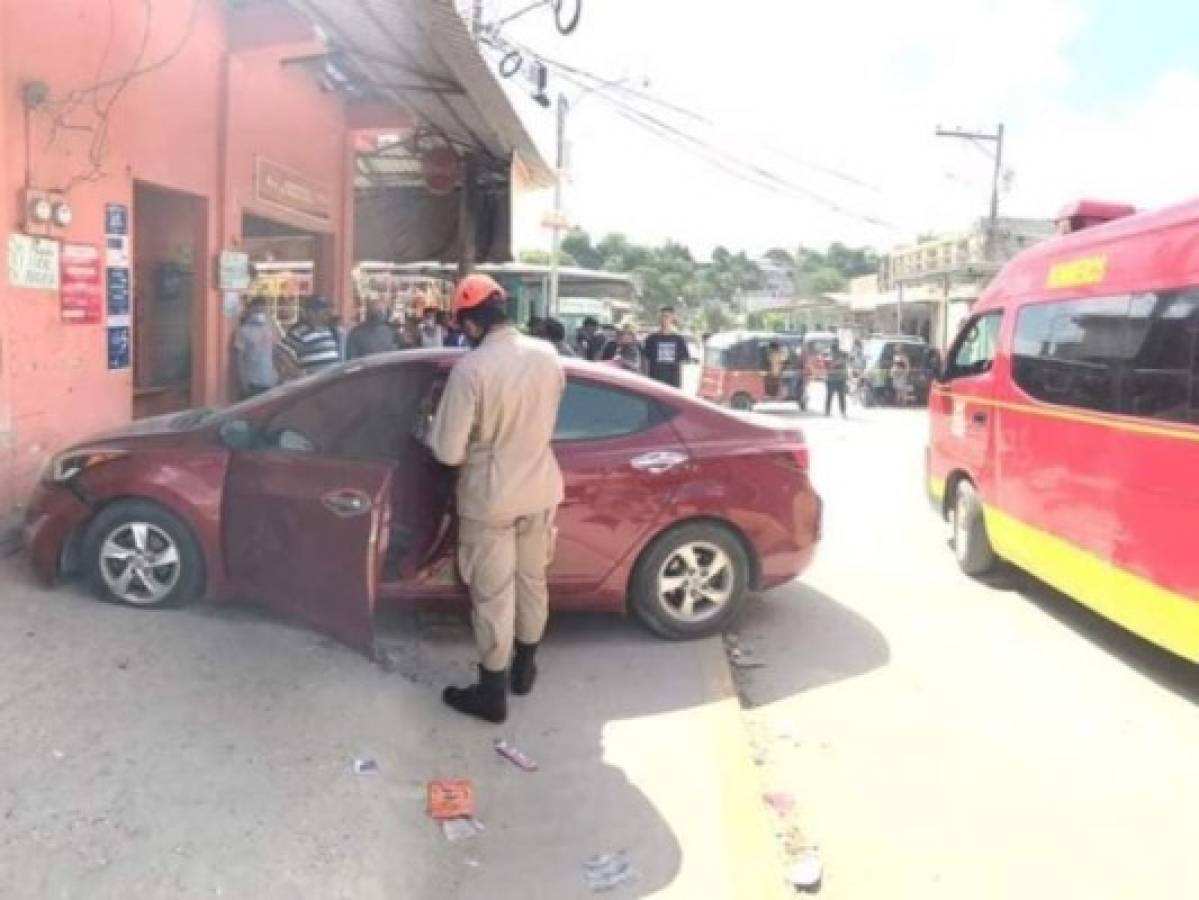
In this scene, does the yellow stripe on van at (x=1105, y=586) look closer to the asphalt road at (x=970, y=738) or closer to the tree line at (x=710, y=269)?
the asphalt road at (x=970, y=738)

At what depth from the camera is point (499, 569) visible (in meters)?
4.76

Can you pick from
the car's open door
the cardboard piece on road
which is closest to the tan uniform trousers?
the car's open door

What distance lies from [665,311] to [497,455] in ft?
31.2

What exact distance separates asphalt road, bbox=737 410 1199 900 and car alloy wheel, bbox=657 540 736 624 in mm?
375

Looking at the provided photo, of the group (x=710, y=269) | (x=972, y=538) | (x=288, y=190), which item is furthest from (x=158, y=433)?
(x=710, y=269)

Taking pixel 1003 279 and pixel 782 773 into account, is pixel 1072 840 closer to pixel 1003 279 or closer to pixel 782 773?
pixel 782 773

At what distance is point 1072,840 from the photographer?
13.1ft

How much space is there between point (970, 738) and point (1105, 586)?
1477 millimetres

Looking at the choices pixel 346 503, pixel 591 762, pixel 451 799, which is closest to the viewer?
pixel 451 799

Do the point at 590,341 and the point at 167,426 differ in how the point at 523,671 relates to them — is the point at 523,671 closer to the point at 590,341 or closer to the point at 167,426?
the point at 167,426

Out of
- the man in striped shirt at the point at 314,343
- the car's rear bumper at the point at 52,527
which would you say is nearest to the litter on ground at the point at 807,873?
the car's rear bumper at the point at 52,527

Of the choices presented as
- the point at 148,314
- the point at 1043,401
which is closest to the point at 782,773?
the point at 1043,401

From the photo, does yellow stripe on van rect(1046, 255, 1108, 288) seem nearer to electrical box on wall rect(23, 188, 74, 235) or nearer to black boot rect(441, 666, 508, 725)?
black boot rect(441, 666, 508, 725)

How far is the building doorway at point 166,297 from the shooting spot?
10555 millimetres
